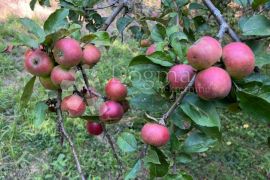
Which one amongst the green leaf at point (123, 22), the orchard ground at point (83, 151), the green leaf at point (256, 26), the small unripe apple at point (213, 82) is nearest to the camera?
the small unripe apple at point (213, 82)

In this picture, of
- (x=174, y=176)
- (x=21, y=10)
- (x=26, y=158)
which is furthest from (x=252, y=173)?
(x=21, y=10)

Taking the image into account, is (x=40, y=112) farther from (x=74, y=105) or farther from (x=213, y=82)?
(x=213, y=82)

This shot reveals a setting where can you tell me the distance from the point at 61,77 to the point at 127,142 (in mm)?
185

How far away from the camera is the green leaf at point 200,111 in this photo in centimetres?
68

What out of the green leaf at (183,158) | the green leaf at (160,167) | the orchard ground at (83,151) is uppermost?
the green leaf at (160,167)

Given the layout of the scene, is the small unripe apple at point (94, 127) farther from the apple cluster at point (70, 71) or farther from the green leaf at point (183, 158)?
the green leaf at point (183, 158)

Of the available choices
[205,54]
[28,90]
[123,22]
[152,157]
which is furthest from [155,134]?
[123,22]

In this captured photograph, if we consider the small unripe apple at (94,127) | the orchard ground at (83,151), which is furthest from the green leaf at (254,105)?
the orchard ground at (83,151)

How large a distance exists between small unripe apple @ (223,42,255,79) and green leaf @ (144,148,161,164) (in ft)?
0.62

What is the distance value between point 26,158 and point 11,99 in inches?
25.8

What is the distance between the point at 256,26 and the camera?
2.41ft

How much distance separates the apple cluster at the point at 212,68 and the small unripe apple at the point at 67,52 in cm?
20

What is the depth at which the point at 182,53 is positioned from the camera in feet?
2.49

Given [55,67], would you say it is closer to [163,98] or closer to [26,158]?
[163,98]
